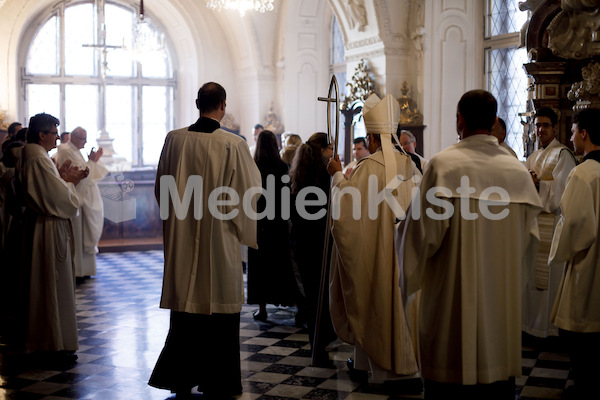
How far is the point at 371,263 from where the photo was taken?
4.63m

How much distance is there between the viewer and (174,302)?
4621mm

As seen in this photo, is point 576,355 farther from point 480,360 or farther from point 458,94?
point 458,94

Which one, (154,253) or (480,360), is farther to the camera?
(154,253)

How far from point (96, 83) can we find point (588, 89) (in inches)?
530

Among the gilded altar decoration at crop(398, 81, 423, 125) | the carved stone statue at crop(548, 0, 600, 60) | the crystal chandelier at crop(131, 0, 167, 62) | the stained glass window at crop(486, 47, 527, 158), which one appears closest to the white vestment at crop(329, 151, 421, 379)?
the carved stone statue at crop(548, 0, 600, 60)

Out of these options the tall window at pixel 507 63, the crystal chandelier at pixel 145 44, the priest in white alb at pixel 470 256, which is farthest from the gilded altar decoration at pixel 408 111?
the priest in white alb at pixel 470 256

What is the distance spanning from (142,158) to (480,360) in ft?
51.0

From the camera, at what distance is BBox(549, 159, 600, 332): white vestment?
172 inches

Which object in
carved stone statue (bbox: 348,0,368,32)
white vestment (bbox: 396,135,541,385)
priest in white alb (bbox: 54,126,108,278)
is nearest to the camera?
white vestment (bbox: 396,135,541,385)

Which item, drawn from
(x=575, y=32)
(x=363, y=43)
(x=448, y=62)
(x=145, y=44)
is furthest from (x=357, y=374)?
(x=145, y=44)

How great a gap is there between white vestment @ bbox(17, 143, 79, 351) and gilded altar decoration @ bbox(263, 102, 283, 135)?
1070 cm

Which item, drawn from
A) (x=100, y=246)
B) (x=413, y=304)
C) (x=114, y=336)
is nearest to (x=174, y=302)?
(x=413, y=304)

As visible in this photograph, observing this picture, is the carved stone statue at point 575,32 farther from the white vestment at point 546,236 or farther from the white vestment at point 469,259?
the white vestment at point 469,259

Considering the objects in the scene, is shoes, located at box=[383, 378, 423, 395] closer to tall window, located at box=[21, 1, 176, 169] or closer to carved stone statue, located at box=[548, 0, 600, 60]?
carved stone statue, located at box=[548, 0, 600, 60]
